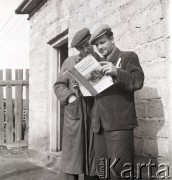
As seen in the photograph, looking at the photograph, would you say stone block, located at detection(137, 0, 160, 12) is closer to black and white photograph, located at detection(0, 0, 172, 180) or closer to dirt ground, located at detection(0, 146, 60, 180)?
black and white photograph, located at detection(0, 0, 172, 180)

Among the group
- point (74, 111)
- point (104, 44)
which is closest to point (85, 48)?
point (104, 44)

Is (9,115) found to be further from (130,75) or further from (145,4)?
(130,75)

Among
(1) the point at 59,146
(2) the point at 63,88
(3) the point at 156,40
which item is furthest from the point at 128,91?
(1) the point at 59,146

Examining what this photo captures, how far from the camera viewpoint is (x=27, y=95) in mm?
8781

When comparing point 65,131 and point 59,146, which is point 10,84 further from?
point 65,131

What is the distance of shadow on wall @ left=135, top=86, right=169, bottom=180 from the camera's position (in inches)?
140

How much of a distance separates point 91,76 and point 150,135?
1249 mm

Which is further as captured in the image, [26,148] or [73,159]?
[26,148]

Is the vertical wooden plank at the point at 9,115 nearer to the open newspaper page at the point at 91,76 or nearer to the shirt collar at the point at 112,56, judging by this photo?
the open newspaper page at the point at 91,76

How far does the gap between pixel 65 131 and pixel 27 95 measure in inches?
220

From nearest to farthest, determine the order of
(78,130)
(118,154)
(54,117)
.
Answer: (118,154) → (78,130) → (54,117)

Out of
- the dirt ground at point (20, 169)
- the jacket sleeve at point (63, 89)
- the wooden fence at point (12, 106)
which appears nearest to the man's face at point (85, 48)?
the jacket sleeve at point (63, 89)

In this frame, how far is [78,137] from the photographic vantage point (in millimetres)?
3250

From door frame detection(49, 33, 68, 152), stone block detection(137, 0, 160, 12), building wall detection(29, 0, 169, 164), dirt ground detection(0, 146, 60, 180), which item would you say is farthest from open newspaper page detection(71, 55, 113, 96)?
door frame detection(49, 33, 68, 152)
